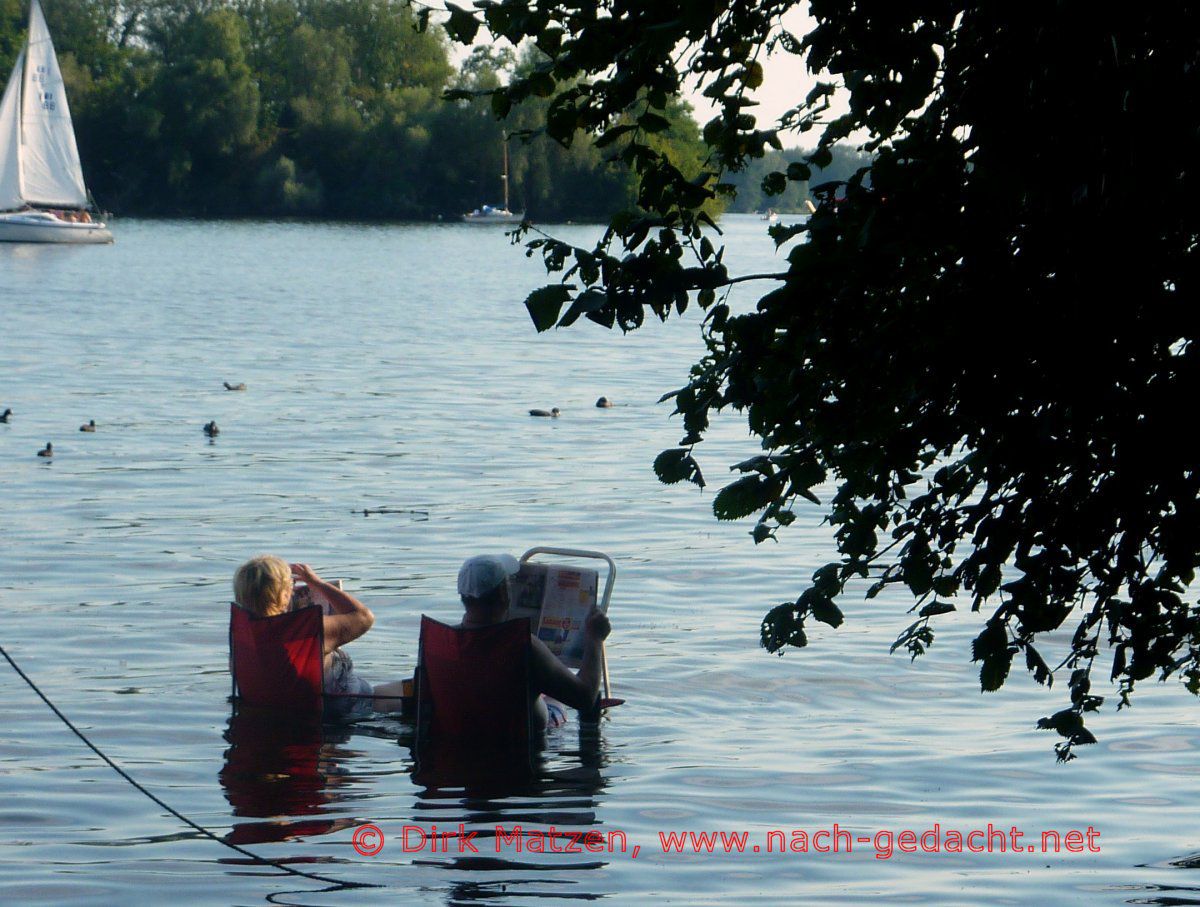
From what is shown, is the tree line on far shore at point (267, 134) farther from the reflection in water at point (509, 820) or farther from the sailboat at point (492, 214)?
the reflection in water at point (509, 820)

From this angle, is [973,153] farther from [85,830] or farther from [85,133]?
[85,133]

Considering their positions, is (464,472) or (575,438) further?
(575,438)

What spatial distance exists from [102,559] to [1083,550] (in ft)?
34.0

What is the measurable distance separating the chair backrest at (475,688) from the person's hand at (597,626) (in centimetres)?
53

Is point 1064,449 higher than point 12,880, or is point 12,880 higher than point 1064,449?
point 1064,449

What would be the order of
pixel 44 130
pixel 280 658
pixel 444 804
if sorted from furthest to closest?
pixel 44 130, pixel 280 658, pixel 444 804

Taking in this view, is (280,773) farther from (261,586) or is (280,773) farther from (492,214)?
(492,214)

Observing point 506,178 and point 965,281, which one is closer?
point 965,281

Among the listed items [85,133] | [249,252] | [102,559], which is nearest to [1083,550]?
[102,559]

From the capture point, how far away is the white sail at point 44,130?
2645 inches

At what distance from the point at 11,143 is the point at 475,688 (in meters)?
64.3

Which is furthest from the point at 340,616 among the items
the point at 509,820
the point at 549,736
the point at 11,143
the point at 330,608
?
the point at 11,143

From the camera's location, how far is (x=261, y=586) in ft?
27.3

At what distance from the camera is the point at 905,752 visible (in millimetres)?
9008
